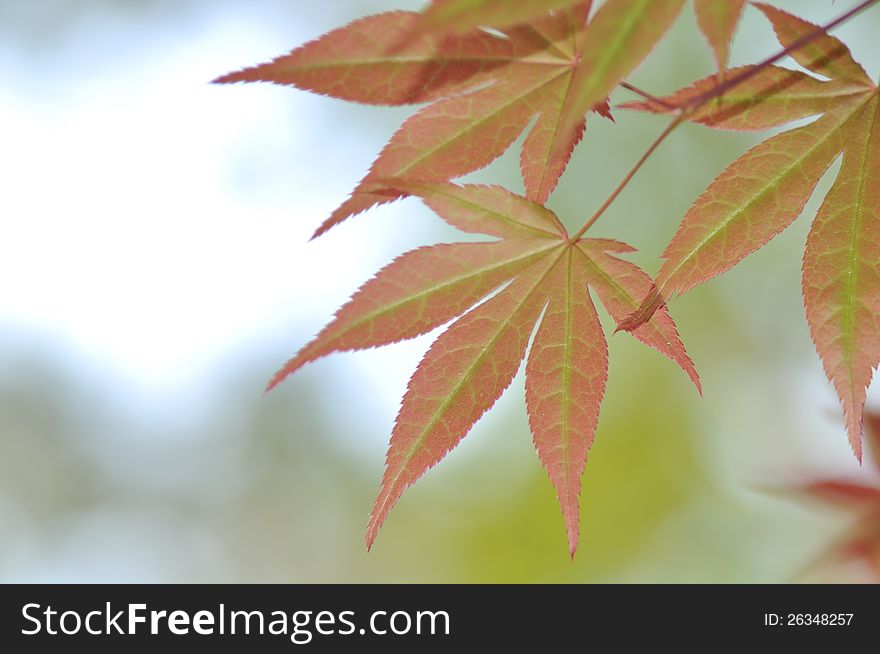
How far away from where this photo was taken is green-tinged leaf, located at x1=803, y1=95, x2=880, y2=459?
773 millimetres

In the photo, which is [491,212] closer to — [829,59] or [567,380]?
[567,380]

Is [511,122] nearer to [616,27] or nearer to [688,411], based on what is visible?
[616,27]

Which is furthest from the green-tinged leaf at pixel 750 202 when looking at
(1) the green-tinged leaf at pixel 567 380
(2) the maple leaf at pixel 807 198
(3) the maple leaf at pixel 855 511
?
(3) the maple leaf at pixel 855 511

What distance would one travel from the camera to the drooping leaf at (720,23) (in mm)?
556

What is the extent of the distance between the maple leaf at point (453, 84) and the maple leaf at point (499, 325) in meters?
0.04

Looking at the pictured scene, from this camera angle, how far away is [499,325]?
0.88 meters

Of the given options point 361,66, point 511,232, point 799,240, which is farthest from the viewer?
point 799,240

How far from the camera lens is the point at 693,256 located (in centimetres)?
78

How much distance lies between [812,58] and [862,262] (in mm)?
201

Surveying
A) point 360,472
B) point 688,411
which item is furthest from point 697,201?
point 360,472

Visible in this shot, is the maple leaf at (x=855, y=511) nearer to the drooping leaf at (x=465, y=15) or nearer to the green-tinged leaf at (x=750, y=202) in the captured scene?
the green-tinged leaf at (x=750, y=202)

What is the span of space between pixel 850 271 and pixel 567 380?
290 millimetres

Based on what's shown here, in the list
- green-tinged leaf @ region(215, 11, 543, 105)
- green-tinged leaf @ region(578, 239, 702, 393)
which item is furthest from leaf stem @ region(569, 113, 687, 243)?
green-tinged leaf @ region(215, 11, 543, 105)

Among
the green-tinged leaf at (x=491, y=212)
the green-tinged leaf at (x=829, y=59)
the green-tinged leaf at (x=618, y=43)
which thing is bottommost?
the green-tinged leaf at (x=618, y=43)
